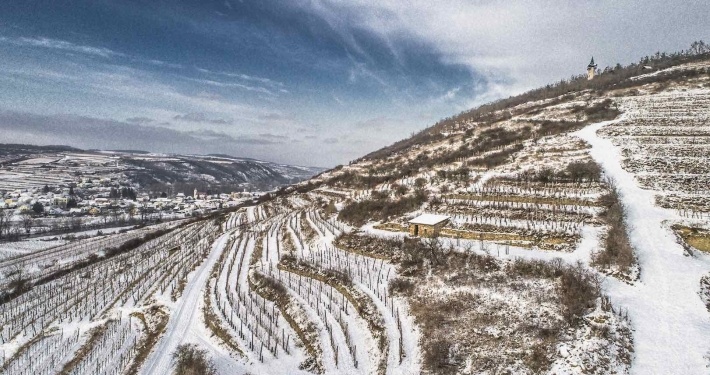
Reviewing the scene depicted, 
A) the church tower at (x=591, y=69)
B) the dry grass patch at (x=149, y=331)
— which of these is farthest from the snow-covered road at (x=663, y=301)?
the church tower at (x=591, y=69)

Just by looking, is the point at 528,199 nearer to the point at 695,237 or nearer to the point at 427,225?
the point at 427,225

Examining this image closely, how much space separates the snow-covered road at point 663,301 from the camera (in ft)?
39.6

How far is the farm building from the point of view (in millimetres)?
27375

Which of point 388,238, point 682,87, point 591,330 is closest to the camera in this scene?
point 591,330

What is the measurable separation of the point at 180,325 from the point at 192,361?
5.45m

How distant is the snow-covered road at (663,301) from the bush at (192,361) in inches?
696

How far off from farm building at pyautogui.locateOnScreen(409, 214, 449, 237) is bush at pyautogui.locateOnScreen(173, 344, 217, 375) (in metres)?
17.9

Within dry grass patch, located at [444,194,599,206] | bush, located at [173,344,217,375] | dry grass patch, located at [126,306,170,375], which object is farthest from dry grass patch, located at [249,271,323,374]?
dry grass patch, located at [444,194,599,206]

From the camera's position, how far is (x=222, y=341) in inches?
731

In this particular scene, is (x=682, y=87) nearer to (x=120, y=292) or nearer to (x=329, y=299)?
(x=329, y=299)

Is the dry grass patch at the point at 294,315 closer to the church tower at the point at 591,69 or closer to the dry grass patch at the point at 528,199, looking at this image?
the dry grass patch at the point at 528,199

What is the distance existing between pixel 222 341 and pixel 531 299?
16655 millimetres

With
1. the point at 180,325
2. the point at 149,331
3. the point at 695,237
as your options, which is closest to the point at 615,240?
the point at 695,237

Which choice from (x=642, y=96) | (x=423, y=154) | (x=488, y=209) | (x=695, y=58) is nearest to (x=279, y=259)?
(x=488, y=209)
